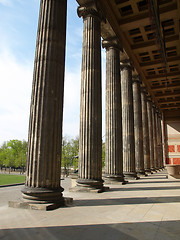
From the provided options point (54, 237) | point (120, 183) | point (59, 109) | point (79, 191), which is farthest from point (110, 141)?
point (54, 237)

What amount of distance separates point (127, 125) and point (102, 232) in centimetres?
2280

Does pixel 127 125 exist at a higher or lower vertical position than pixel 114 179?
higher

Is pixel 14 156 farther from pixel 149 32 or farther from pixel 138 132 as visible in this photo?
pixel 149 32

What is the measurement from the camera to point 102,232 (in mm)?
6215

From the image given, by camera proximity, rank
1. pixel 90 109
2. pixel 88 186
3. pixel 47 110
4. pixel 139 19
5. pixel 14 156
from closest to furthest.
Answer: pixel 47 110, pixel 88 186, pixel 90 109, pixel 139 19, pixel 14 156

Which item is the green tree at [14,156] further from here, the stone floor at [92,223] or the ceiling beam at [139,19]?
the stone floor at [92,223]

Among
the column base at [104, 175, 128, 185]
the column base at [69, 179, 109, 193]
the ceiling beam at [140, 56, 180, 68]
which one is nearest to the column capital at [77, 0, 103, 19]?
the column base at [69, 179, 109, 193]

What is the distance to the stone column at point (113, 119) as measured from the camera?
69.2 ft

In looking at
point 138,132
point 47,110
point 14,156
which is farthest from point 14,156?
point 47,110

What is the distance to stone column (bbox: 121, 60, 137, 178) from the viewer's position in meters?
26.8

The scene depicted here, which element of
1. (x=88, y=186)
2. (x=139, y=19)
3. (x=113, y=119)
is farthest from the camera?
(x=139, y=19)

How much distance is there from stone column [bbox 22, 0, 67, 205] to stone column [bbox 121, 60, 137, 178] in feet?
57.1

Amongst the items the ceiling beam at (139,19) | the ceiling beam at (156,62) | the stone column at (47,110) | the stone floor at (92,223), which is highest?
the ceiling beam at (139,19)

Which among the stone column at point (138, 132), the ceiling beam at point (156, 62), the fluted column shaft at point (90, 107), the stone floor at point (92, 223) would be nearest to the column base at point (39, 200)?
the stone floor at point (92, 223)
